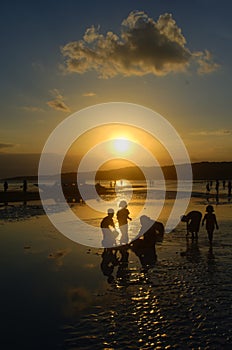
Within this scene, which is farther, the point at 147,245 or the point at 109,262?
the point at 147,245

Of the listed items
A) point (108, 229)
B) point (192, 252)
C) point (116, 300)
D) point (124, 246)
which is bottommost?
point (116, 300)

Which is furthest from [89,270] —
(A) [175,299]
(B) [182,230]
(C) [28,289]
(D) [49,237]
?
(B) [182,230]

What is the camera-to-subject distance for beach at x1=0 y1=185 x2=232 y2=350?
7.91 metres

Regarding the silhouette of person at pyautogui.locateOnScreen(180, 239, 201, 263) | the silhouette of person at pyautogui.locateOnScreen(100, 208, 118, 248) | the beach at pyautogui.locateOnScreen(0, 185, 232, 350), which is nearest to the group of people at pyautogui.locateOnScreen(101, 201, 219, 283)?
the silhouette of person at pyautogui.locateOnScreen(100, 208, 118, 248)

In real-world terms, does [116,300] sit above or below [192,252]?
below

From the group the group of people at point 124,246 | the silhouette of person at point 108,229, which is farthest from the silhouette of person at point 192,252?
the silhouette of person at point 108,229

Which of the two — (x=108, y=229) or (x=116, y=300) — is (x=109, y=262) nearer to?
(x=108, y=229)

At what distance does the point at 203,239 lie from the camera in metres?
19.6

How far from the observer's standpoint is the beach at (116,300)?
7.91m

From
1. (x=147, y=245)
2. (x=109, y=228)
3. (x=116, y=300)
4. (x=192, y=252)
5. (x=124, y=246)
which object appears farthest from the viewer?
(x=109, y=228)

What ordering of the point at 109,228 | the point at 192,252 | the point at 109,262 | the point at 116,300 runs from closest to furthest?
1. the point at 116,300
2. the point at 109,262
3. the point at 192,252
4. the point at 109,228

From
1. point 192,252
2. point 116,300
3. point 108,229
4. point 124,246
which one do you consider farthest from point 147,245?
point 116,300

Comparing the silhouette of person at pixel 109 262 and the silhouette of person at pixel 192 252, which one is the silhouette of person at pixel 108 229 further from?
the silhouette of person at pixel 192 252

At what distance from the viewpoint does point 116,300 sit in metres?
10.3
